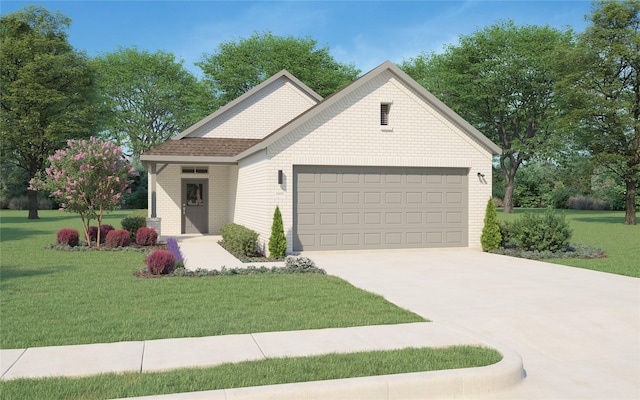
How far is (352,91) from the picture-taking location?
17.3 m

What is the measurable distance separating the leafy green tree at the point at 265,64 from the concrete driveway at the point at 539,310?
37217mm

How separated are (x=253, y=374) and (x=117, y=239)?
14850mm

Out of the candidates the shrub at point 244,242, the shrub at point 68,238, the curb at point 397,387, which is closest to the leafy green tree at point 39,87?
the shrub at point 68,238

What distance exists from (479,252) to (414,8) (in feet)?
27.5

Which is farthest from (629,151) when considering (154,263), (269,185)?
(154,263)

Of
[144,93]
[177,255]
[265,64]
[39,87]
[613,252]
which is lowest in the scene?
[613,252]

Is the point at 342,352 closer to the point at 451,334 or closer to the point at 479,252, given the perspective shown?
the point at 451,334

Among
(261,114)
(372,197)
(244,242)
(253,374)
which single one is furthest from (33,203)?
(253,374)

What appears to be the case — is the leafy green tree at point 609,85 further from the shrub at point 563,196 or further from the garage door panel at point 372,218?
the shrub at point 563,196

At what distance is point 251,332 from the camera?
23.2 feet

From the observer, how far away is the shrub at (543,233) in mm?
16891

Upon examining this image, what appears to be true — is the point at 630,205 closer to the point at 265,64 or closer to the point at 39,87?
the point at 265,64

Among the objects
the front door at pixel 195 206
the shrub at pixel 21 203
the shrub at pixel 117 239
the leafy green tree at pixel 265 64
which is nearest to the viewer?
the shrub at pixel 117 239

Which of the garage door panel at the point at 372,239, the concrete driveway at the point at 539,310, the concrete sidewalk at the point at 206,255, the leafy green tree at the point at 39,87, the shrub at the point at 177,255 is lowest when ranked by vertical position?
the concrete driveway at the point at 539,310
